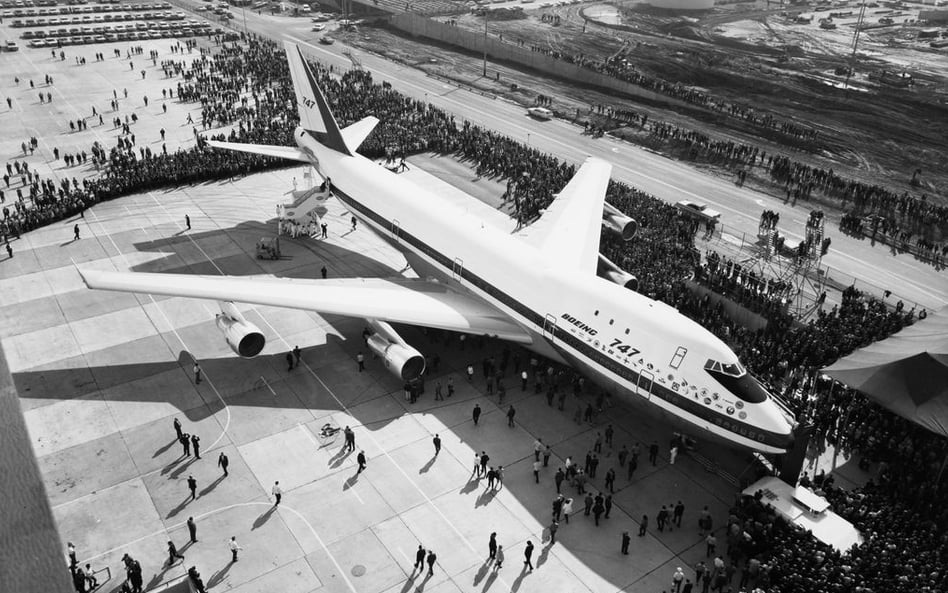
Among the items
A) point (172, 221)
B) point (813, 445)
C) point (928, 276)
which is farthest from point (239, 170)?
point (928, 276)

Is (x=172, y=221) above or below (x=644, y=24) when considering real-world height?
below

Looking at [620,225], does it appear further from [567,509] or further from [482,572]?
[482,572]

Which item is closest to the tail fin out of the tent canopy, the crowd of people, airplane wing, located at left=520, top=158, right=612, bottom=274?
the crowd of people

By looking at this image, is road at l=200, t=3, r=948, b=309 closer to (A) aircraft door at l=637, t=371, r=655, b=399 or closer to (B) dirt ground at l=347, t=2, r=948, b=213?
(B) dirt ground at l=347, t=2, r=948, b=213

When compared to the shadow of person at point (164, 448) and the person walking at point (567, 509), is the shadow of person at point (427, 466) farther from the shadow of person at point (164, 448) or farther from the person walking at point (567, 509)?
the shadow of person at point (164, 448)

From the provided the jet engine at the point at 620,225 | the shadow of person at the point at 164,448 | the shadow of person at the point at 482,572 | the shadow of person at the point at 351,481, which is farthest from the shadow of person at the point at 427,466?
the jet engine at the point at 620,225

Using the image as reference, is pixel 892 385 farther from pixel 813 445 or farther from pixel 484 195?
pixel 484 195

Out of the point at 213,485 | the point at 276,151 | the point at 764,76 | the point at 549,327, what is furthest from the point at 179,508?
the point at 764,76
